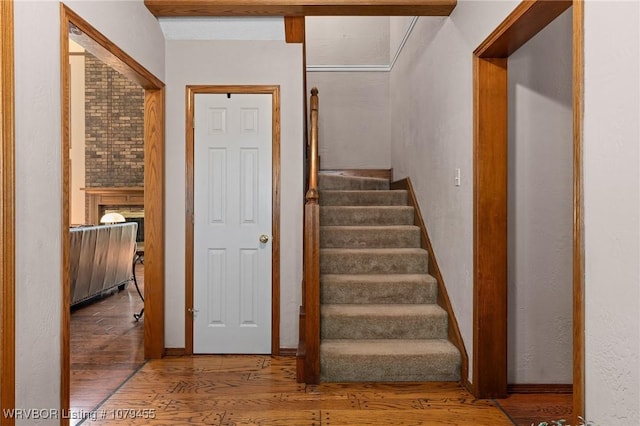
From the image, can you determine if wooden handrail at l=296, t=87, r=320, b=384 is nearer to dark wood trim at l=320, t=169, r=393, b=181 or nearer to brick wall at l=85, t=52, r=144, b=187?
dark wood trim at l=320, t=169, r=393, b=181

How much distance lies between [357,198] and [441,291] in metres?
1.60

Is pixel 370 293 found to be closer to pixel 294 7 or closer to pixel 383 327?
pixel 383 327

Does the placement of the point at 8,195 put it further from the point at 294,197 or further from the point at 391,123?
the point at 391,123

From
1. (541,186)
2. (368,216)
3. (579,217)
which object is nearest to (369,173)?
(368,216)

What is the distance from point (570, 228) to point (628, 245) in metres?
1.40

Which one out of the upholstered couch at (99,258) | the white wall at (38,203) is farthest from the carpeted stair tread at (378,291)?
the upholstered couch at (99,258)

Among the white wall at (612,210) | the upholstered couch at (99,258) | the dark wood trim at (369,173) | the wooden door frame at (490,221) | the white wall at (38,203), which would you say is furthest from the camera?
the dark wood trim at (369,173)

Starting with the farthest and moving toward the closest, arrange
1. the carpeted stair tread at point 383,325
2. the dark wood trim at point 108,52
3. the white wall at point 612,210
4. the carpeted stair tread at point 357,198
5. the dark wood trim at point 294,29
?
the carpeted stair tread at point 357,198, the dark wood trim at point 294,29, the carpeted stair tread at point 383,325, the dark wood trim at point 108,52, the white wall at point 612,210

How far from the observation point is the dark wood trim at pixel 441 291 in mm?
2881

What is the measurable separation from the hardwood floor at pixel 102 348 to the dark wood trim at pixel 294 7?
239 cm

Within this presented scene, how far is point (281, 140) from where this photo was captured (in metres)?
3.54

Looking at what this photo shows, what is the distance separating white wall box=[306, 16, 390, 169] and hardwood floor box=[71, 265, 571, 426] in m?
3.01

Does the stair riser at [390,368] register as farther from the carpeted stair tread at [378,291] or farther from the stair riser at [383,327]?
the carpeted stair tread at [378,291]

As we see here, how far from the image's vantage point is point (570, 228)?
9.01 ft
